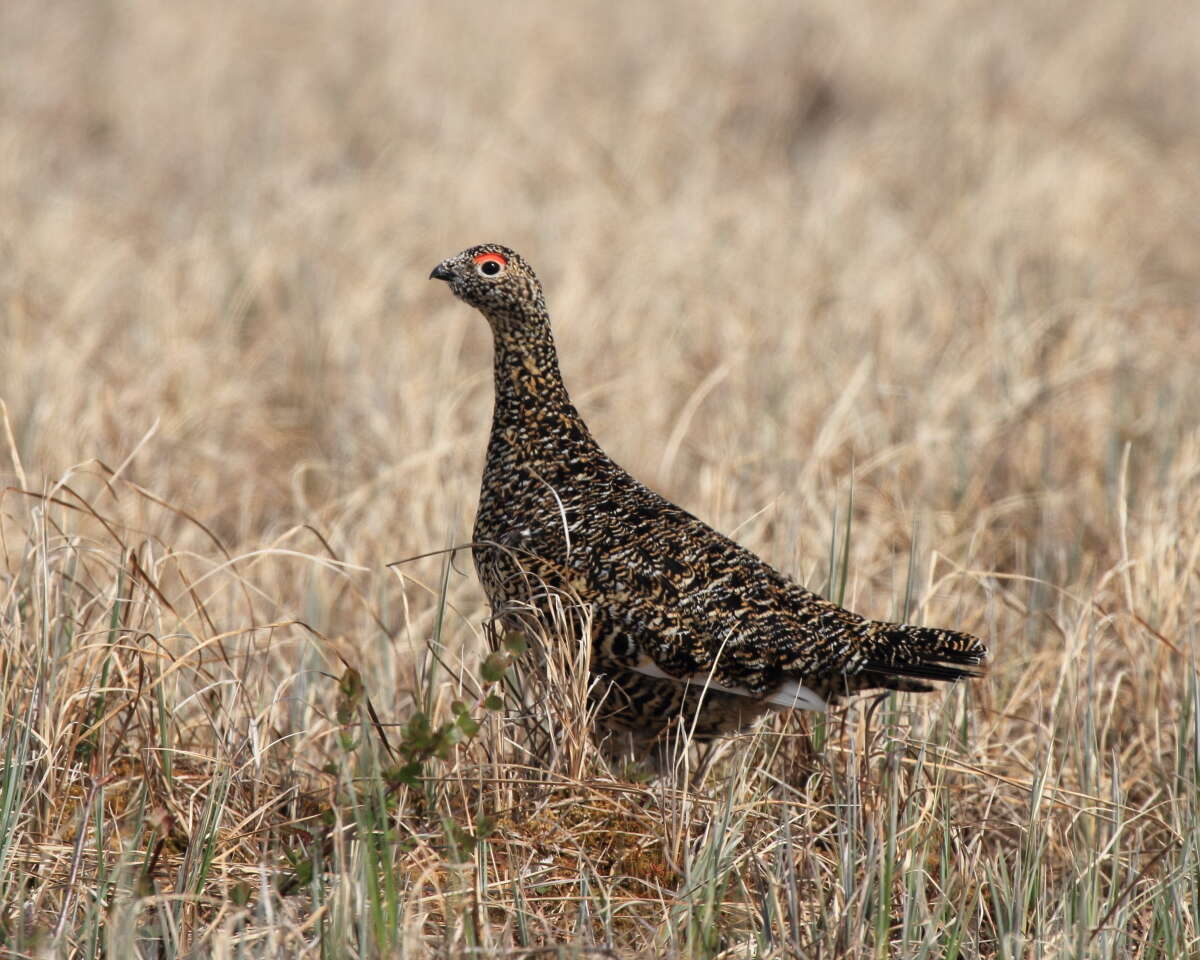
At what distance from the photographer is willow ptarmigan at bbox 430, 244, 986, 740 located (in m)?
3.48

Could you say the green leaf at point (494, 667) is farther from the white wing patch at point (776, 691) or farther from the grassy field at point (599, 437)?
the white wing patch at point (776, 691)

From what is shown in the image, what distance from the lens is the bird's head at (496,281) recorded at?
4.05 m

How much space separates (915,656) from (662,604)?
57 cm

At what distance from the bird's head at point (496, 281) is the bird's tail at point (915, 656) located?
1.26 metres

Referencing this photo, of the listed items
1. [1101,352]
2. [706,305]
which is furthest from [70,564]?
[1101,352]

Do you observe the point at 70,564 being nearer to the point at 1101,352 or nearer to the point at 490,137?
the point at 1101,352

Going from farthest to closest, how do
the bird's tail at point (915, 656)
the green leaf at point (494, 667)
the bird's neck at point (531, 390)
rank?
the bird's neck at point (531, 390)
the bird's tail at point (915, 656)
the green leaf at point (494, 667)

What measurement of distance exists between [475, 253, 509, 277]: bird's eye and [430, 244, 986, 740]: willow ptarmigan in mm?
371

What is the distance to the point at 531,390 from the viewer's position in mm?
4012

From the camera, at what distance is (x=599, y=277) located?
830 centimetres

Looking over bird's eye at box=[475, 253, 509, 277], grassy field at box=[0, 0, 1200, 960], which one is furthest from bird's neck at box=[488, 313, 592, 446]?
grassy field at box=[0, 0, 1200, 960]

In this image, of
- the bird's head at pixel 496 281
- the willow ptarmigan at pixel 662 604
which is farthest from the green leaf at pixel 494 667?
the bird's head at pixel 496 281

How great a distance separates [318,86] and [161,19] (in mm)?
1852

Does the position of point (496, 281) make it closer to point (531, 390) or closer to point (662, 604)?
point (531, 390)
